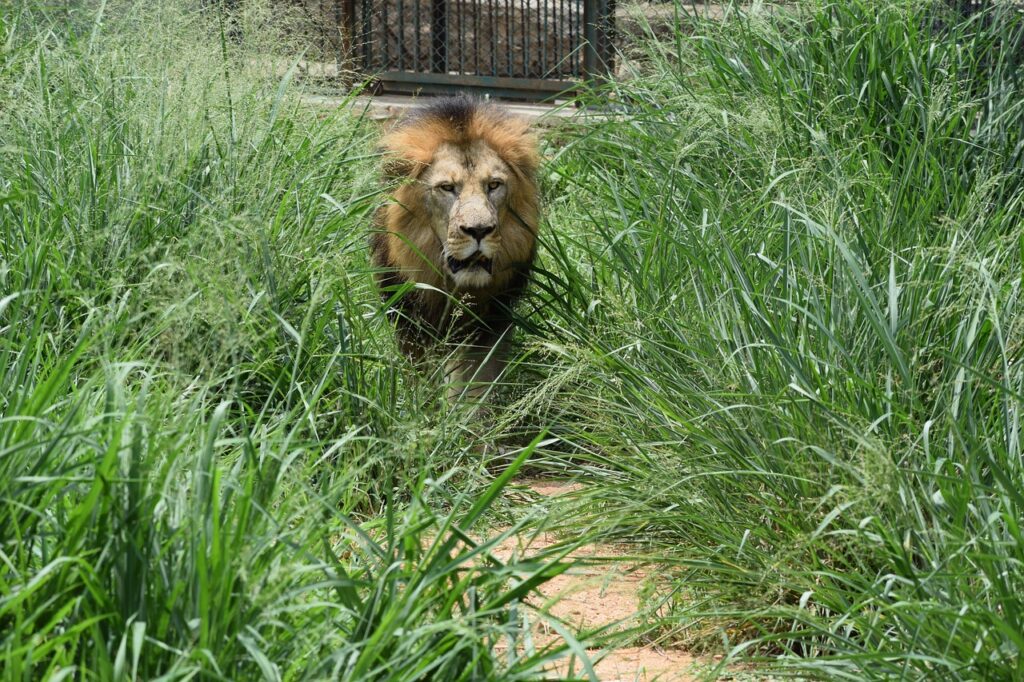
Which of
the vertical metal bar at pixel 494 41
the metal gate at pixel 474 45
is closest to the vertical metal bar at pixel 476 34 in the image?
the metal gate at pixel 474 45

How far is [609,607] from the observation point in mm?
3791

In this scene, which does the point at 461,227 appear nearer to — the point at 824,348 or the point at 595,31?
the point at 824,348

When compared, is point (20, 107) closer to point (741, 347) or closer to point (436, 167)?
point (436, 167)

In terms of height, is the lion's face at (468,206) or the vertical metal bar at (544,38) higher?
the vertical metal bar at (544,38)

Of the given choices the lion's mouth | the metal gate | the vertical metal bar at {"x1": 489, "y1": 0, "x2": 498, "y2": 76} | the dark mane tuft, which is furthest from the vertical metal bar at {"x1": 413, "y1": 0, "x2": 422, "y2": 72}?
the lion's mouth

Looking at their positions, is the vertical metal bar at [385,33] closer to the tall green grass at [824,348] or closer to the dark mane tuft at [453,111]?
the tall green grass at [824,348]

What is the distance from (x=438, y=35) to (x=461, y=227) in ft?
18.6

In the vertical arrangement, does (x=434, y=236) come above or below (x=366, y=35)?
below

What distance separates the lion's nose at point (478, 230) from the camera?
506cm

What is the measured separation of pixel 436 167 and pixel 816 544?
251 cm

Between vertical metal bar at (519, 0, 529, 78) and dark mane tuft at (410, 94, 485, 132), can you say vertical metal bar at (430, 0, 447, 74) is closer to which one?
vertical metal bar at (519, 0, 529, 78)

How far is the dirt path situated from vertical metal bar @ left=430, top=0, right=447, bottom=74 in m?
6.23

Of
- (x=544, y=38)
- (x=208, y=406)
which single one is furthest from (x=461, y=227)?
(x=544, y=38)

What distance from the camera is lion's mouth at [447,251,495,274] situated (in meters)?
5.17
